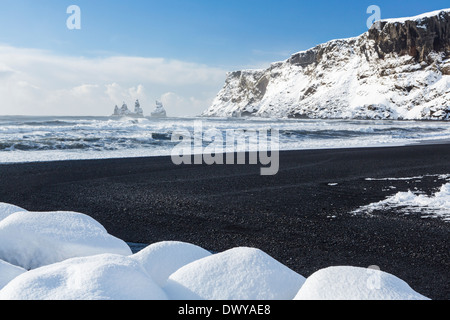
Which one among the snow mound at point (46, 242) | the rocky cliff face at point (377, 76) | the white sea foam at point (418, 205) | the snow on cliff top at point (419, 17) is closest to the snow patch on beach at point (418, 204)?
the white sea foam at point (418, 205)

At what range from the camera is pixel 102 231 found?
11.9 ft

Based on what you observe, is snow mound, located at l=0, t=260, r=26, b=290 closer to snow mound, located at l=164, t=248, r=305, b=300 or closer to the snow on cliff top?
snow mound, located at l=164, t=248, r=305, b=300

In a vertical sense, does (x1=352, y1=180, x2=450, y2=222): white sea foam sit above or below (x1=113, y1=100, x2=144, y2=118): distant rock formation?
below

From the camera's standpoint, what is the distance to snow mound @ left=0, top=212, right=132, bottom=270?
129 inches

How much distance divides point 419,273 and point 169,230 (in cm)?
308

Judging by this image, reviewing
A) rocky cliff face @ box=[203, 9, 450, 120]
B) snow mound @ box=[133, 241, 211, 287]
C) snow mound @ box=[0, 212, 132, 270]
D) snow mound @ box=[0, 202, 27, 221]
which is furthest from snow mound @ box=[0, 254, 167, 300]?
rocky cliff face @ box=[203, 9, 450, 120]

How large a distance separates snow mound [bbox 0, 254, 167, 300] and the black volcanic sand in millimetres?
2219

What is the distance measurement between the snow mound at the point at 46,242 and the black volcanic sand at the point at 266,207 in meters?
1.50

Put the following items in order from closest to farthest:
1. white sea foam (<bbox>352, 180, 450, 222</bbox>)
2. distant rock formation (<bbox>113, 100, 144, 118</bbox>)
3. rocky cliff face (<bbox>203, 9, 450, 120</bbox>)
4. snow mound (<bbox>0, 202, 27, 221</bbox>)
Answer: snow mound (<bbox>0, 202, 27, 221</bbox>) < white sea foam (<bbox>352, 180, 450, 222</bbox>) < rocky cliff face (<bbox>203, 9, 450, 120</bbox>) < distant rock formation (<bbox>113, 100, 144, 118</bbox>)

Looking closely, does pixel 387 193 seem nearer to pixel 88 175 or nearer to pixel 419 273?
pixel 419 273

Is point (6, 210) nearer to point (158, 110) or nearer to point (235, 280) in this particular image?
point (235, 280)

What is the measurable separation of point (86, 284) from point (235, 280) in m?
0.81

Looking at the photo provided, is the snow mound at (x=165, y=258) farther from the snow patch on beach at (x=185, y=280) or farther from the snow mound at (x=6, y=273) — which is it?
the snow mound at (x=6, y=273)

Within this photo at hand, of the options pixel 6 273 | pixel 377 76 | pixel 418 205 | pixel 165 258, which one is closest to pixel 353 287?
pixel 165 258
